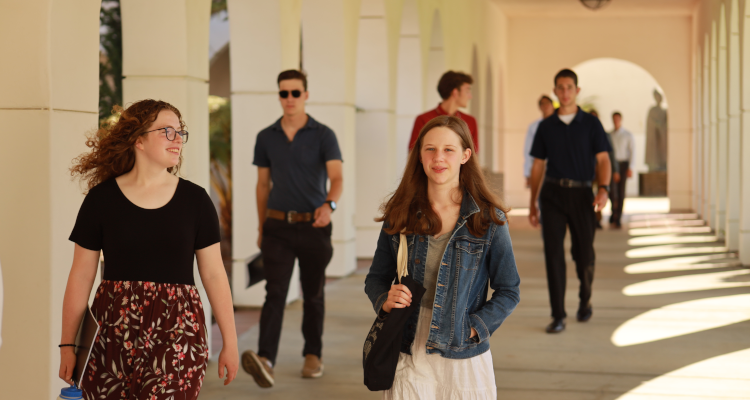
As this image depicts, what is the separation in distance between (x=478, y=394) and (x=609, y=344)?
348cm

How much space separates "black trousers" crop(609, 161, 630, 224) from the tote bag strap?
38.8 feet

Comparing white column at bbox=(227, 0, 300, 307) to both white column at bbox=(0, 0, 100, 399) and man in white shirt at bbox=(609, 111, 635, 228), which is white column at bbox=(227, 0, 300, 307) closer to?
white column at bbox=(0, 0, 100, 399)

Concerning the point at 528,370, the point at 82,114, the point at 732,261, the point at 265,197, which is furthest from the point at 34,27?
the point at 732,261

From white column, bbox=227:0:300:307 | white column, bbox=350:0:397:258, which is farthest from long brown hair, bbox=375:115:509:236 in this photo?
white column, bbox=350:0:397:258

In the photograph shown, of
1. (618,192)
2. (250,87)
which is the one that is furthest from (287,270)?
(618,192)

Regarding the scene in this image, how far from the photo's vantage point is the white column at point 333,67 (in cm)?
849

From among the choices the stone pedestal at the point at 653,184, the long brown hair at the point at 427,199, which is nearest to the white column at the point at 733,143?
the long brown hair at the point at 427,199

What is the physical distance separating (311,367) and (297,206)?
38.2 inches

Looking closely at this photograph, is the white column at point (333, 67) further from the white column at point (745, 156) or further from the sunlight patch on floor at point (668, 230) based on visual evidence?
the sunlight patch on floor at point (668, 230)

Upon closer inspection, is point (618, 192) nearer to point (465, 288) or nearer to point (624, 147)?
point (624, 147)

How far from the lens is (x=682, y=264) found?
9969 millimetres

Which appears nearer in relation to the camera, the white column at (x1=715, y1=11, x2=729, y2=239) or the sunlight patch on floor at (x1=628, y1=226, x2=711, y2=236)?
the white column at (x1=715, y1=11, x2=729, y2=239)

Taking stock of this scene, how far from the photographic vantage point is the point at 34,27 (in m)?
3.70

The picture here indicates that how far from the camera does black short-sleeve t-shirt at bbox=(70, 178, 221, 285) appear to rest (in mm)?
2584
